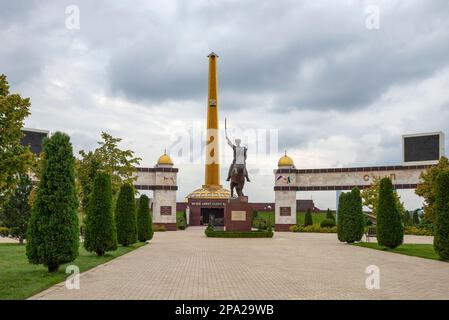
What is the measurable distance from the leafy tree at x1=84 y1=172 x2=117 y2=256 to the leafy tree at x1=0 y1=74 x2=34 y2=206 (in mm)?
2652

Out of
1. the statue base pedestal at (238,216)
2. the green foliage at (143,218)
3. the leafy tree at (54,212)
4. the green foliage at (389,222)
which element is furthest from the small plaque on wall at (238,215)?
the leafy tree at (54,212)

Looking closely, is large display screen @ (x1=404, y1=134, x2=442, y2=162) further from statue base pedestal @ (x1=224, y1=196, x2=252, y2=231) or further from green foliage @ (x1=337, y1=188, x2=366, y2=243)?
green foliage @ (x1=337, y1=188, x2=366, y2=243)

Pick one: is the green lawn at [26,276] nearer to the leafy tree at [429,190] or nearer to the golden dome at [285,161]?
the leafy tree at [429,190]

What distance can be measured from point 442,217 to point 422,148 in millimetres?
33049

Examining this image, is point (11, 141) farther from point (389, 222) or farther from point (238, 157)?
point (238, 157)

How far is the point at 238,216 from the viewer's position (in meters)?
36.3

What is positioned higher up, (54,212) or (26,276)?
(54,212)

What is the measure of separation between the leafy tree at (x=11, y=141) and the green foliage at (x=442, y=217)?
15.0 meters

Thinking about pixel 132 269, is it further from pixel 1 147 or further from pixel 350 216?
pixel 350 216

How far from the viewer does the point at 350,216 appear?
28.0m

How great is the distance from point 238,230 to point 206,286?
25.7 meters

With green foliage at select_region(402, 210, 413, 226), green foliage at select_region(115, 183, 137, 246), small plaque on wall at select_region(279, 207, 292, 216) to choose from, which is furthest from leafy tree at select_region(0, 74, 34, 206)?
green foliage at select_region(402, 210, 413, 226)

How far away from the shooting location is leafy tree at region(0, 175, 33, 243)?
26250mm

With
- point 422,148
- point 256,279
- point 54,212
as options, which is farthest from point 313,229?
point 54,212
